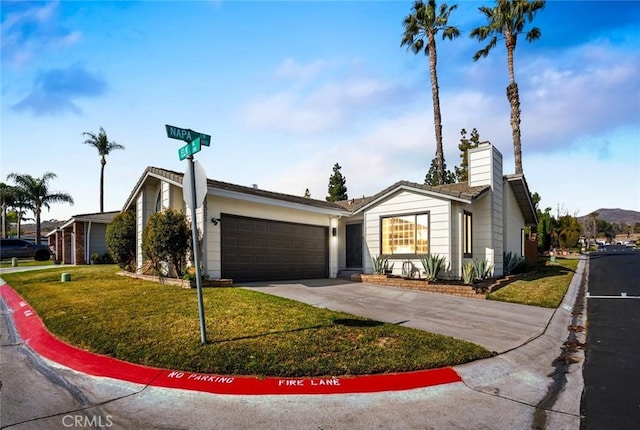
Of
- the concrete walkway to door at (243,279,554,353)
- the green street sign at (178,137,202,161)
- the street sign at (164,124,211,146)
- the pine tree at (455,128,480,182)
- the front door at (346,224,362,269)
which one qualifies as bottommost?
the concrete walkway to door at (243,279,554,353)

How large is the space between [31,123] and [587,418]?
45.6ft

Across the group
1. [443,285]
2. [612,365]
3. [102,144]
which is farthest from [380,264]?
[102,144]

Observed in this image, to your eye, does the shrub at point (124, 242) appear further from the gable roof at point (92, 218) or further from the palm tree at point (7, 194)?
the palm tree at point (7, 194)

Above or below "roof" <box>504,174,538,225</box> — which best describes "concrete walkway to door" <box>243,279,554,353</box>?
below

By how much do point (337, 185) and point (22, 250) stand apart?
2998cm

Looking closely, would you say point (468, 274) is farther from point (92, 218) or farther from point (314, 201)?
point (92, 218)

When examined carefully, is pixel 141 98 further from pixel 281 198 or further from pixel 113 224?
pixel 113 224

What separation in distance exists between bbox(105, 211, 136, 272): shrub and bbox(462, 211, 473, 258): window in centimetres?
1305

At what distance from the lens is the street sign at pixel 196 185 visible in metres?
5.70

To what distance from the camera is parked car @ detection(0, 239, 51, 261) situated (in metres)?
26.4

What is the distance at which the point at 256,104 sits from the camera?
543 inches

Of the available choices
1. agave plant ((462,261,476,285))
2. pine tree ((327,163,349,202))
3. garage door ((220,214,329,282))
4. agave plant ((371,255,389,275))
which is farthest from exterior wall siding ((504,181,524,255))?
pine tree ((327,163,349,202))

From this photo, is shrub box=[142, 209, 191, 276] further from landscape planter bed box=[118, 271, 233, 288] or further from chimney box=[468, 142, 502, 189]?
chimney box=[468, 142, 502, 189]

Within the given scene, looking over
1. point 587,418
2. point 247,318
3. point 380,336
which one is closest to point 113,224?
point 247,318
